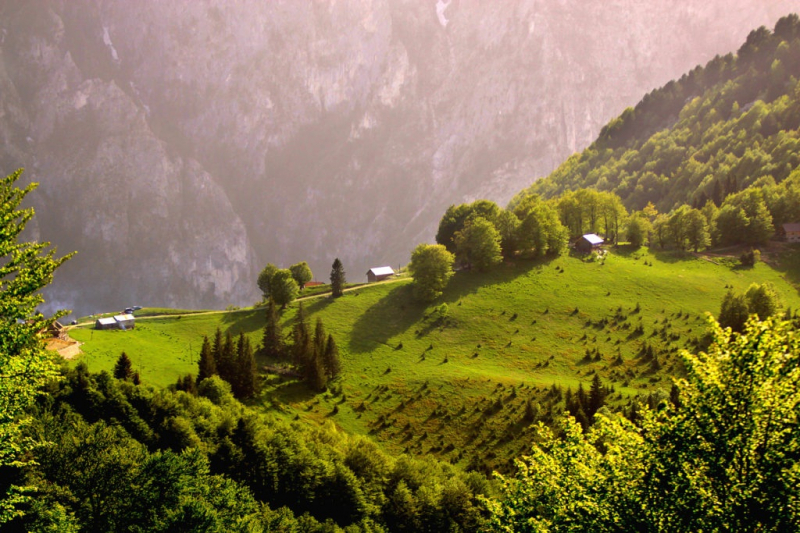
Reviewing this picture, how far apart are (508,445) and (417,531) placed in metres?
21.1

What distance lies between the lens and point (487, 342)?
8094 centimetres

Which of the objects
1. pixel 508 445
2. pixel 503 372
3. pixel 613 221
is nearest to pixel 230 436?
pixel 508 445

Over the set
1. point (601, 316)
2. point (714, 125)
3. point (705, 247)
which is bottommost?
point (601, 316)

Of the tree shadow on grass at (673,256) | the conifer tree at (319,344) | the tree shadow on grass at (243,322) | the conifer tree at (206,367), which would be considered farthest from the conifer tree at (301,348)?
the tree shadow on grass at (673,256)

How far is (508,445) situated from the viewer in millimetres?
54344

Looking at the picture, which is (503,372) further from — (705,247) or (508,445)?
(705,247)

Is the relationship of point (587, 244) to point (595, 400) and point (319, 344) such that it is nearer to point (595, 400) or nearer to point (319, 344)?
point (595, 400)

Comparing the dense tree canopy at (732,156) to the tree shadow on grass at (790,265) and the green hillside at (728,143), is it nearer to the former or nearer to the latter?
the green hillside at (728,143)

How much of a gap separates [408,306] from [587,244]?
47.5 metres

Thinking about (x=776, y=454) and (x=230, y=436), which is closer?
(x=776, y=454)

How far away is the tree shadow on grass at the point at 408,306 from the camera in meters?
82.8

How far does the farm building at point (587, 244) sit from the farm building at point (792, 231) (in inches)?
1548

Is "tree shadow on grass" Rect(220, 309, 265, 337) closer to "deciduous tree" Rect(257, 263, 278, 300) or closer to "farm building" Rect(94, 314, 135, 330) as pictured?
"deciduous tree" Rect(257, 263, 278, 300)

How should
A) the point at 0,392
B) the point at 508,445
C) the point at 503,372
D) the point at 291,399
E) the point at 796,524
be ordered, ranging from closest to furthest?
1. the point at 796,524
2. the point at 0,392
3. the point at 508,445
4. the point at 291,399
5. the point at 503,372
